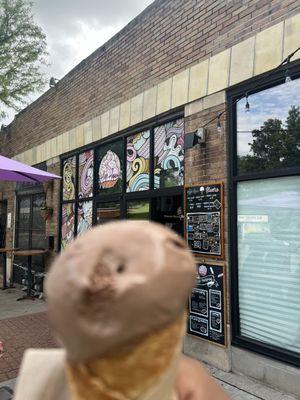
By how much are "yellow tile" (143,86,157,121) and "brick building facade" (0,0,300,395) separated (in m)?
0.02

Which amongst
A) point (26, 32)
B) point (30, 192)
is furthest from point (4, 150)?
point (26, 32)

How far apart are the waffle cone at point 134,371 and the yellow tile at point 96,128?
7117 millimetres

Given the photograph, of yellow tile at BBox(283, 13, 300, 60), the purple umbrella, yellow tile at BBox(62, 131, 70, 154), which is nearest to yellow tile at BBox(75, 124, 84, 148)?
yellow tile at BBox(62, 131, 70, 154)

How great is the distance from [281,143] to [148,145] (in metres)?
2.63

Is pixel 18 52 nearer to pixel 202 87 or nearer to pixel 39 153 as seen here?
pixel 39 153

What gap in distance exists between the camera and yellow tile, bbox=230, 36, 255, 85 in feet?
14.8

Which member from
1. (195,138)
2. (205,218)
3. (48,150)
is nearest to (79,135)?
(48,150)

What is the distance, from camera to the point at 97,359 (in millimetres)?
765

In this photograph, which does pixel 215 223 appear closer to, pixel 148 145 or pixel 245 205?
pixel 245 205

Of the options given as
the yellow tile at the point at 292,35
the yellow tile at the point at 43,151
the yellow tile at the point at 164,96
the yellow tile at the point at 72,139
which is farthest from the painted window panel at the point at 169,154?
the yellow tile at the point at 43,151

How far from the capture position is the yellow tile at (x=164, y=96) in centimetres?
582

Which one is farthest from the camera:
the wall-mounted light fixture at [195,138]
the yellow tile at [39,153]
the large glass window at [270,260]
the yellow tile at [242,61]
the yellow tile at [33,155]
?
the yellow tile at [33,155]

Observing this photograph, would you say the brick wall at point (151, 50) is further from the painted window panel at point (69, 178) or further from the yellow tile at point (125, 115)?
the painted window panel at point (69, 178)

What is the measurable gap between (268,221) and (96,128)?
455cm
